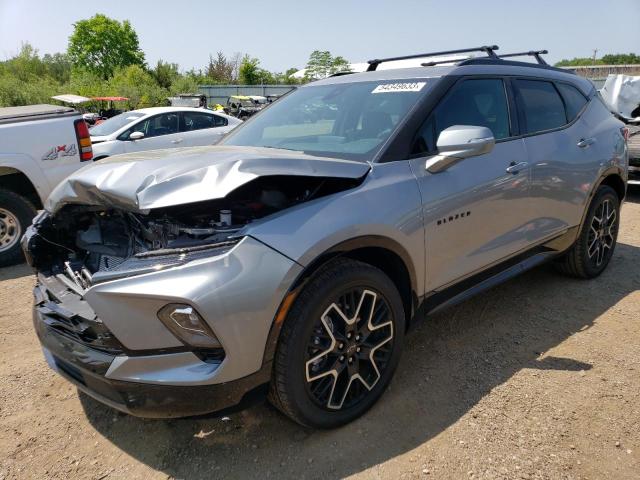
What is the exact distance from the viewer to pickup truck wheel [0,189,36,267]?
520cm

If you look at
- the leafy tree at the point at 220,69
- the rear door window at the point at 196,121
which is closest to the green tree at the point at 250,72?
the leafy tree at the point at 220,69

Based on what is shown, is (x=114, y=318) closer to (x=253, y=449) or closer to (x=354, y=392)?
(x=253, y=449)

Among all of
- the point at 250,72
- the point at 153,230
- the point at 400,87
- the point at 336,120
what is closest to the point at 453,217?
the point at 400,87

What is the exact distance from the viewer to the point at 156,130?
9695 mm

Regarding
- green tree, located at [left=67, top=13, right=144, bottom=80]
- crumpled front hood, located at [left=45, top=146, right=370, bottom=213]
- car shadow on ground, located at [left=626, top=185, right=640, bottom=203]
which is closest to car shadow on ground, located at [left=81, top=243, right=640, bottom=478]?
crumpled front hood, located at [left=45, top=146, right=370, bottom=213]

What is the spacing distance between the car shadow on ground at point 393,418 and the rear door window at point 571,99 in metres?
1.58

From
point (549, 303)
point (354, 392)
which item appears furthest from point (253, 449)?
point (549, 303)

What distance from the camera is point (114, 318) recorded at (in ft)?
6.36

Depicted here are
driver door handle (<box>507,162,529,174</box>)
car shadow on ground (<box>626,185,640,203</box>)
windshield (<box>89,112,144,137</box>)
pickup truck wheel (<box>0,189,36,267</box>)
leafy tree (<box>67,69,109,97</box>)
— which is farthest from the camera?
leafy tree (<box>67,69,109,97</box>)

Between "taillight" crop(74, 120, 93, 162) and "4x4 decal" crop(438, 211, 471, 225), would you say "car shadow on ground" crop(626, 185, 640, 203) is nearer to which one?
"4x4 decal" crop(438, 211, 471, 225)

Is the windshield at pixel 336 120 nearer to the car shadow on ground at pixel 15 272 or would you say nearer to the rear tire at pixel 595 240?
the rear tire at pixel 595 240

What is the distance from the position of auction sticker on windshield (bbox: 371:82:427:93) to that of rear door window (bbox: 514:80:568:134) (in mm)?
973

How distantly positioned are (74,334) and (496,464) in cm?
201

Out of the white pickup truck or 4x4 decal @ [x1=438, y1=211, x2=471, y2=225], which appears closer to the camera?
4x4 decal @ [x1=438, y1=211, x2=471, y2=225]
